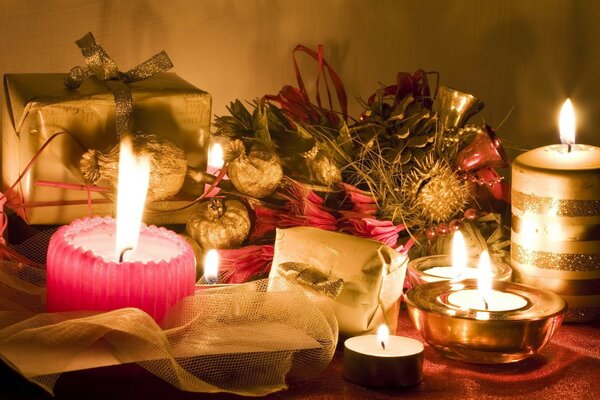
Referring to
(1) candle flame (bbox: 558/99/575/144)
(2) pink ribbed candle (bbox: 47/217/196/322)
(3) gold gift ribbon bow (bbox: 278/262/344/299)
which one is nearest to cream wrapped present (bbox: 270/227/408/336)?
(3) gold gift ribbon bow (bbox: 278/262/344/299)

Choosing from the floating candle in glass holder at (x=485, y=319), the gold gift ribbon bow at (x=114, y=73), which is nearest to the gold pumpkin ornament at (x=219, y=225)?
the gold gift ribbon bow at (x=114, y=73)

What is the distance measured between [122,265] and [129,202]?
6cm

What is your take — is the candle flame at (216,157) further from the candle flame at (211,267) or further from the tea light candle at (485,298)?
the tea light candle at (485,298)

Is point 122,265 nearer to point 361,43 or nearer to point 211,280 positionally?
point 211,280

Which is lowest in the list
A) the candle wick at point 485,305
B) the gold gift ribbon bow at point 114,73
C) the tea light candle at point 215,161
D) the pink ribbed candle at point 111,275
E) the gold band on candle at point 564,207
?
the candle wick at point 485,305

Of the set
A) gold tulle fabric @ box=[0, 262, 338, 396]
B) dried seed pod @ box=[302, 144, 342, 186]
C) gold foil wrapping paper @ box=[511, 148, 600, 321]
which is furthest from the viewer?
dried seed pod @ box=[302, 144, 342, 186]

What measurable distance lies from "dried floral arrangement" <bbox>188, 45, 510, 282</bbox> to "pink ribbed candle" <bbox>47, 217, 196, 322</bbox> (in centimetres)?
16

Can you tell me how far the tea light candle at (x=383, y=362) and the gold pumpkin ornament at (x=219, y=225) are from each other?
23 cm

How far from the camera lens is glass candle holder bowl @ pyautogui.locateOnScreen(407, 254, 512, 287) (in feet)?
2.88

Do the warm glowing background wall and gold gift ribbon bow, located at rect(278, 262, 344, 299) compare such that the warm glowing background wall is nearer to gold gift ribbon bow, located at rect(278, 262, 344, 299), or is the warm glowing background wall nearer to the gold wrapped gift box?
the gold wrapped gift box

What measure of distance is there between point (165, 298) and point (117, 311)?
0.15ft

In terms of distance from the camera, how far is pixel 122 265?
0.74 meters

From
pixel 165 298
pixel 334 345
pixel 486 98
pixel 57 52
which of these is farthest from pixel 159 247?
pixel 486 98

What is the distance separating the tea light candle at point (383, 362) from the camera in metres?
0.74
